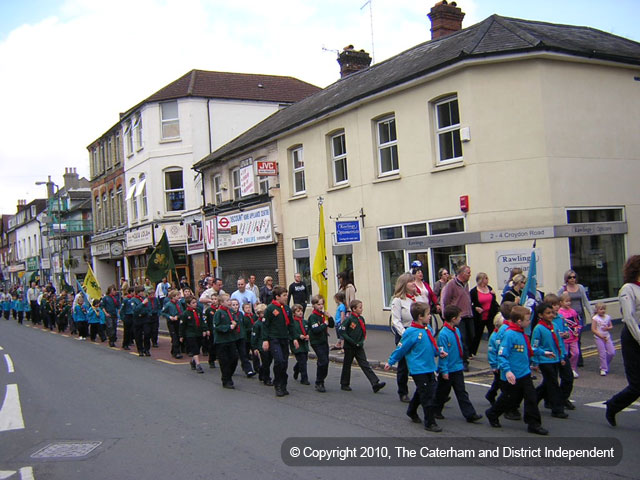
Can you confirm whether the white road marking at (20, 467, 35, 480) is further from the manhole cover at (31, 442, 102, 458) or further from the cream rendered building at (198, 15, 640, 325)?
the cream rendered building at (198, 15, 640, 325)

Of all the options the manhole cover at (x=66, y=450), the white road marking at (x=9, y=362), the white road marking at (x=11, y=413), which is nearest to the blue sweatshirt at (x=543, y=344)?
the manhole cover at (x=66, y=450)

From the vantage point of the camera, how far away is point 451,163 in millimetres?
14789

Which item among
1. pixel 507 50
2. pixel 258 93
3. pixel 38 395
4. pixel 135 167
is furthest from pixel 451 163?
pixel 135 167

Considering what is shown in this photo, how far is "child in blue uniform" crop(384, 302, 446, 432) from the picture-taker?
7004mm

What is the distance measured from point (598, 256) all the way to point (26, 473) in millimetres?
12839

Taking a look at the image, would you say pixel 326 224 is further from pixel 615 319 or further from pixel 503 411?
pixel 503 411

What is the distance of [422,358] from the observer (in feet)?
23.2

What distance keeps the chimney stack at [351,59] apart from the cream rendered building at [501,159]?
7913 millimetres

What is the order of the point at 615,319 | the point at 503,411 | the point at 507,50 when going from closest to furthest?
the point at 503,411 < the point at 507,50 < the point at 615,319

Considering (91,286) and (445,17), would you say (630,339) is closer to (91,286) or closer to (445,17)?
(445,17)

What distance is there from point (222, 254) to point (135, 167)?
11.0 meters

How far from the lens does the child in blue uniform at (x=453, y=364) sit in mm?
7195

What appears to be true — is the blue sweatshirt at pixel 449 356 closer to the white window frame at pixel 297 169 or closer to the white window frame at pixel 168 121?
the white window frame at pixel 297 169

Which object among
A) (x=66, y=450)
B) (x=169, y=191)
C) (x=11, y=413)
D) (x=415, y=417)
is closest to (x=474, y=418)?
(x=415, y=417)
